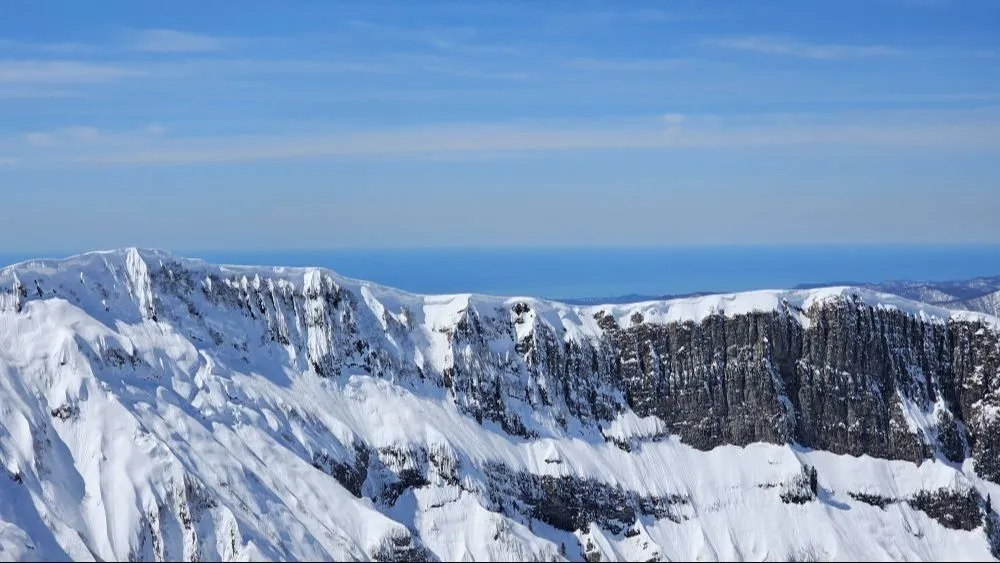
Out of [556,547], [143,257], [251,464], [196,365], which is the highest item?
[143,257]

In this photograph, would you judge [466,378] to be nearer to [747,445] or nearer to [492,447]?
[492,447]

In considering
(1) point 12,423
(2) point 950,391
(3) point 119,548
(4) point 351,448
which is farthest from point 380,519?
(2) point 950,391

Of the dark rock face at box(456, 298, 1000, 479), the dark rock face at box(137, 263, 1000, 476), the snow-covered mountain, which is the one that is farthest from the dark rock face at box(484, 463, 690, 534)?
the dark rock face at box(456, 298, 1000, 479)

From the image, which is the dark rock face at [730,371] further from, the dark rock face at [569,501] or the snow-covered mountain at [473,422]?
the dark rock face at [569,501]

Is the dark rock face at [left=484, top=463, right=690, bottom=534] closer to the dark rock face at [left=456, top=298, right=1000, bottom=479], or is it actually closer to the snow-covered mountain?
the snow-covered mountain

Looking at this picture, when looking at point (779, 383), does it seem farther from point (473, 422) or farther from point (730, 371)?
point (473, 422)

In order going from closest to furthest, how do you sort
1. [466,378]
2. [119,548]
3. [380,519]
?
[119,548] < [380,519] < [466,378]

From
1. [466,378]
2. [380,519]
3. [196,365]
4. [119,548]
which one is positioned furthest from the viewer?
[466,378]

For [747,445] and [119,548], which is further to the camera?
[747,445]
